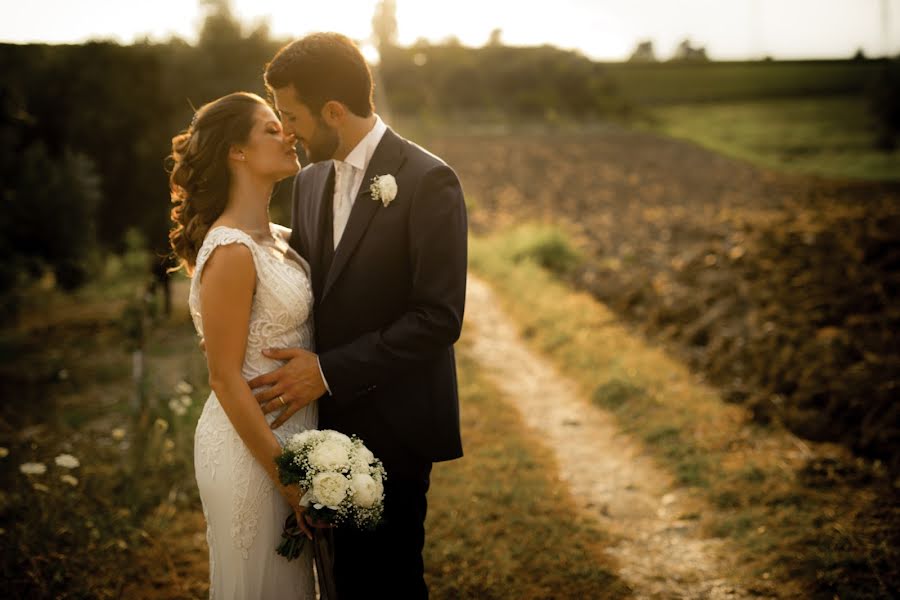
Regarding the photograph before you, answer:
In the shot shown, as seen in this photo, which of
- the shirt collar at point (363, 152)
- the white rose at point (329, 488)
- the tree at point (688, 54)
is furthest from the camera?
the tree at point (688, 54)

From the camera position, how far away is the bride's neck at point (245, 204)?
2826 millimetres

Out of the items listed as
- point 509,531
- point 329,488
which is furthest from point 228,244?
point 509,531

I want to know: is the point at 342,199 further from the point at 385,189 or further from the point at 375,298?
the point at 375,298

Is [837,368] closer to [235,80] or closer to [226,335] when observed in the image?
[226,335]

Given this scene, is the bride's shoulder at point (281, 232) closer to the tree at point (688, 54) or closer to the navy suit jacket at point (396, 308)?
the navy suit jacket at point (396, 308)

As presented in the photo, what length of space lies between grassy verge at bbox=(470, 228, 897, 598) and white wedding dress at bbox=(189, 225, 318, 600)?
3.06m

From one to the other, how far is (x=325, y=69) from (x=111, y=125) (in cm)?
1034

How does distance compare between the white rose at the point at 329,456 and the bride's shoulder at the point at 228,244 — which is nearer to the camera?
the white rose at the point at 329,456

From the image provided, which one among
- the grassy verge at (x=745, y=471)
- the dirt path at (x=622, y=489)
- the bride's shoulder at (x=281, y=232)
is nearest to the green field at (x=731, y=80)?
the grassy verge at (x=745, y=471)

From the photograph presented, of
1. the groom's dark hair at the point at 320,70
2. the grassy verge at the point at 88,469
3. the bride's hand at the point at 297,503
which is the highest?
the groom's dark hair at the point at 320,70

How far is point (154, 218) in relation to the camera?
11.7 meters

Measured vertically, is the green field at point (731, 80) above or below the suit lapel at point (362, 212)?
above

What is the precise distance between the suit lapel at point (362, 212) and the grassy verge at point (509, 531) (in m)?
2.44

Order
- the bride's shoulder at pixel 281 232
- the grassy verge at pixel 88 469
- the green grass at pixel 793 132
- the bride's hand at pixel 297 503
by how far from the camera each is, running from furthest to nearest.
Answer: the green grass at pixel 793 132, the grassy verge at pixel 88 469, the bride's shoulder at pixel 281 232, the bride's hand at pixel 297 503
